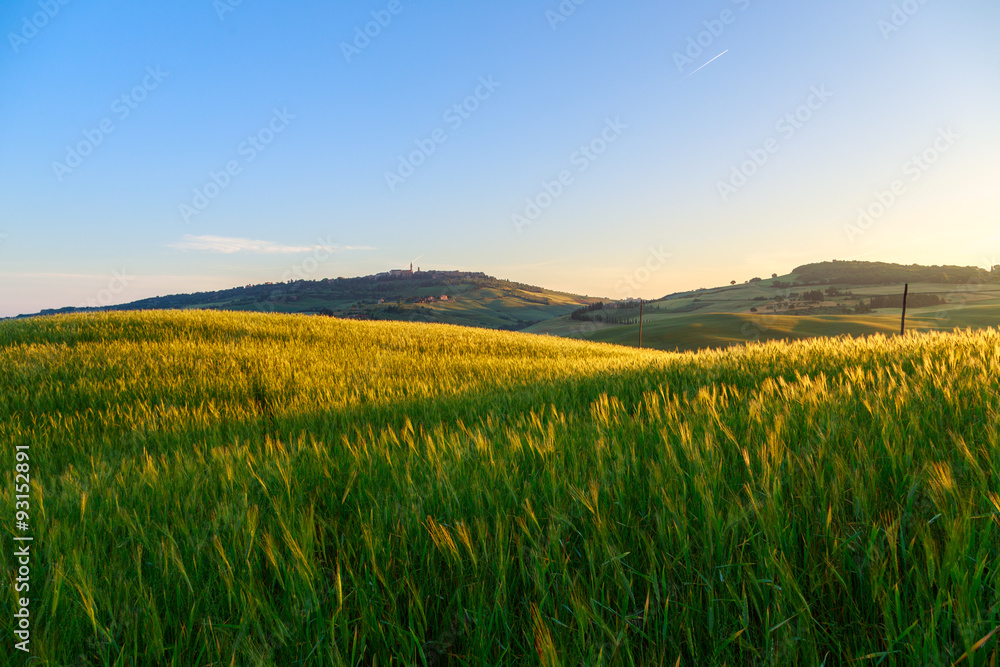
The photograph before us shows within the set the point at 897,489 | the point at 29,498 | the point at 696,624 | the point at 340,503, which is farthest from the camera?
the point at 29,498

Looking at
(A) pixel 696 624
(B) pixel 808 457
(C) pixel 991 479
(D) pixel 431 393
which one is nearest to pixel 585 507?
(A) pixel 696 624

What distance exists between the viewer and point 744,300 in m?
121

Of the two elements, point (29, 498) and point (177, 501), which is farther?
point (29, 498)

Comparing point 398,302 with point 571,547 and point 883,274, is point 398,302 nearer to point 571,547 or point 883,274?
point 571,547

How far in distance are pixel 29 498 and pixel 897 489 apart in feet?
13.6

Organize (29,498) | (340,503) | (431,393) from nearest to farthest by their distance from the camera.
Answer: (340,503) → (29,498) → (431,393)

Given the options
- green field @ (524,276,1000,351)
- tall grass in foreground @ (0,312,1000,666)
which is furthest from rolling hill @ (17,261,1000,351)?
tall grass in foreground @ (0,312,1000,666)

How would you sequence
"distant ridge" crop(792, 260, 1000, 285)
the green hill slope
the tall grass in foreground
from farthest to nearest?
1. the green hill slope
2. "distant ridge" crop(792, 260, 1000, 285)
3. the tall grass in foreground

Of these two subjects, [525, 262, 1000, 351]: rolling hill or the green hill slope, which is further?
the green hill slope

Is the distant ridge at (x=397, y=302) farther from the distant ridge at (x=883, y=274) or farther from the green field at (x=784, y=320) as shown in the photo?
the distant ridge at (x=883, y=274)

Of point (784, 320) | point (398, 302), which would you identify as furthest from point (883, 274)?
point (398, 302)

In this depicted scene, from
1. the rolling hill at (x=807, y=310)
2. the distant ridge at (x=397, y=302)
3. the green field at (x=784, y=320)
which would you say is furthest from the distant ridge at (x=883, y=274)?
the distant ridge at (x=397, y=302)

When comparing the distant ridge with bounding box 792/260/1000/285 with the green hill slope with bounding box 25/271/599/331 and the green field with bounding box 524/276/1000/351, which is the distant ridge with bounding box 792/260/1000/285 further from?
the green hill slope with bounding box 25/271/599/331

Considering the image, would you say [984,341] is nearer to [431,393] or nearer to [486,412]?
[486,412]
